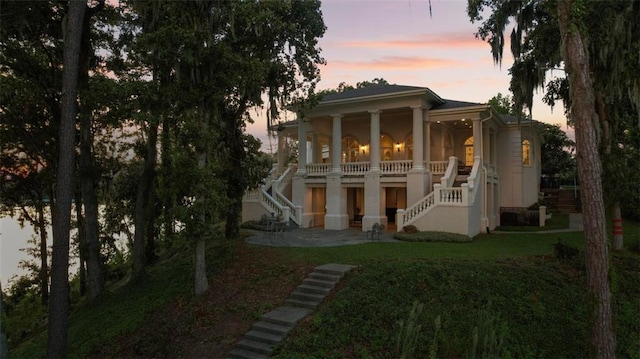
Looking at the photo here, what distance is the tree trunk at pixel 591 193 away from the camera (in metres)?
7.22

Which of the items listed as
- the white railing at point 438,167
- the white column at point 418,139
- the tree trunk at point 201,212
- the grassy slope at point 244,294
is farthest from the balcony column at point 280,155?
the tree trunk at point 201,212

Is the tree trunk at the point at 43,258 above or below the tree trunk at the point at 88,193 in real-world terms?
below

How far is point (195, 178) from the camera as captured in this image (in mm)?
9359

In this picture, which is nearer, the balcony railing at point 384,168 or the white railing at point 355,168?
the balcony railing at point 384,168

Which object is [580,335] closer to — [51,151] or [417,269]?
[417,269]

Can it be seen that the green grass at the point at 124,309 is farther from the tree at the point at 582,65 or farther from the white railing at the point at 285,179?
the tree at the point at 582,65

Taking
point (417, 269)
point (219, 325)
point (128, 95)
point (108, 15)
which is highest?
point (108, 15)

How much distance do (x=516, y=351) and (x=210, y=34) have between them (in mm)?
10462

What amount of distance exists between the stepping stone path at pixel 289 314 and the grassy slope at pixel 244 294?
1.05 feet

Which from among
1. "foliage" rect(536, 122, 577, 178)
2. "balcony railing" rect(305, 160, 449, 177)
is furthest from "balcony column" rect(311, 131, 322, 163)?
"foliage" rect(536, 122, 577, 178)

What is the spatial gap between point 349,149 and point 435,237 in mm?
9442

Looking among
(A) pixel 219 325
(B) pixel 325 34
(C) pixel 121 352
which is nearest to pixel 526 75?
(B) pixel 325 34

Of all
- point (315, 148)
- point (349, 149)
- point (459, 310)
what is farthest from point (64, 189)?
point (349, 149)

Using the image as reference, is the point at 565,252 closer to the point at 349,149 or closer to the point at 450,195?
the point at 450,195
